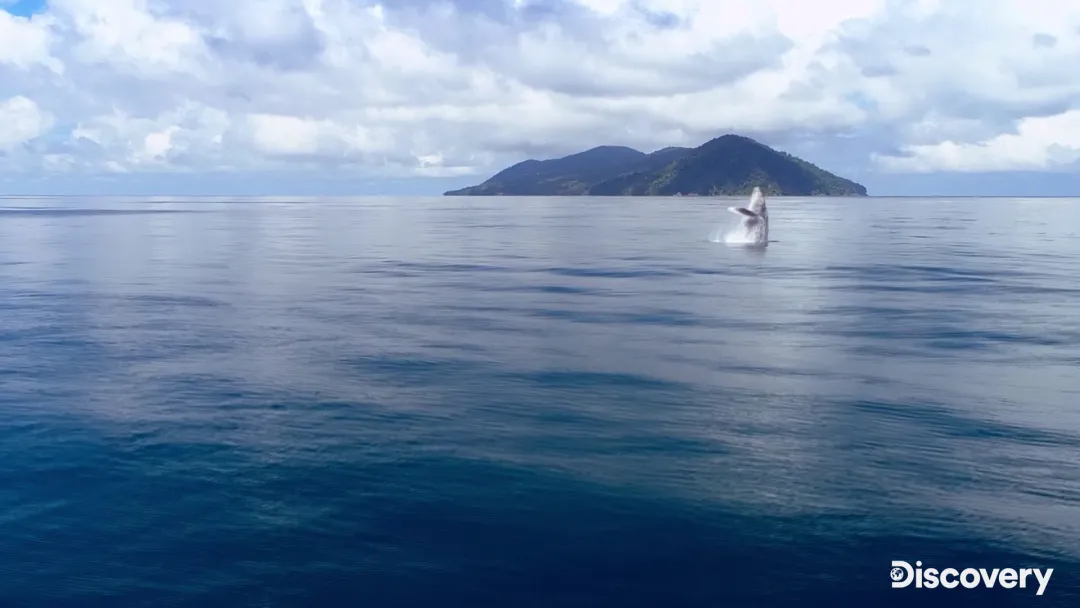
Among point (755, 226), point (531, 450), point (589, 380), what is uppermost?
point (755, 226)

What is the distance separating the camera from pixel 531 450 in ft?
72.5

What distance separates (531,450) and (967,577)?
9892 mm

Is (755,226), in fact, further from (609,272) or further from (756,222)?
(609,272)

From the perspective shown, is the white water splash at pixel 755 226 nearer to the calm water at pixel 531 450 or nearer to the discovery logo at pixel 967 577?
the calm water at pixel 531 450

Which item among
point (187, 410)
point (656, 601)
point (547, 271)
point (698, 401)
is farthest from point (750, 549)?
point (547, 271)

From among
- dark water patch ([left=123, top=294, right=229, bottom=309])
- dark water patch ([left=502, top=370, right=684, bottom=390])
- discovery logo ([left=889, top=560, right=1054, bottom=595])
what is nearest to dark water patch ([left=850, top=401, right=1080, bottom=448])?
dark water patch ([left=502, top=370, right=684, bottom=390])

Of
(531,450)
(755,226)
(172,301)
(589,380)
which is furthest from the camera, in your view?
(755,226)

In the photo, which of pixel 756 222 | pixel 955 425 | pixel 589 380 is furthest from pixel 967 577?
pixel 756 222

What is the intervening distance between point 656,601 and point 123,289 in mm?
46303

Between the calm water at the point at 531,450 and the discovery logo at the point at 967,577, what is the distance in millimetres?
255

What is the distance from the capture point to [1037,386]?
28500mm

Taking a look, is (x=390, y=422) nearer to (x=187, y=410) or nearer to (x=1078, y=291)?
(x=187, y=410)

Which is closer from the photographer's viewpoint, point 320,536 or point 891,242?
point 320,536

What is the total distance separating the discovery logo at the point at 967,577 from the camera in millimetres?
15586
